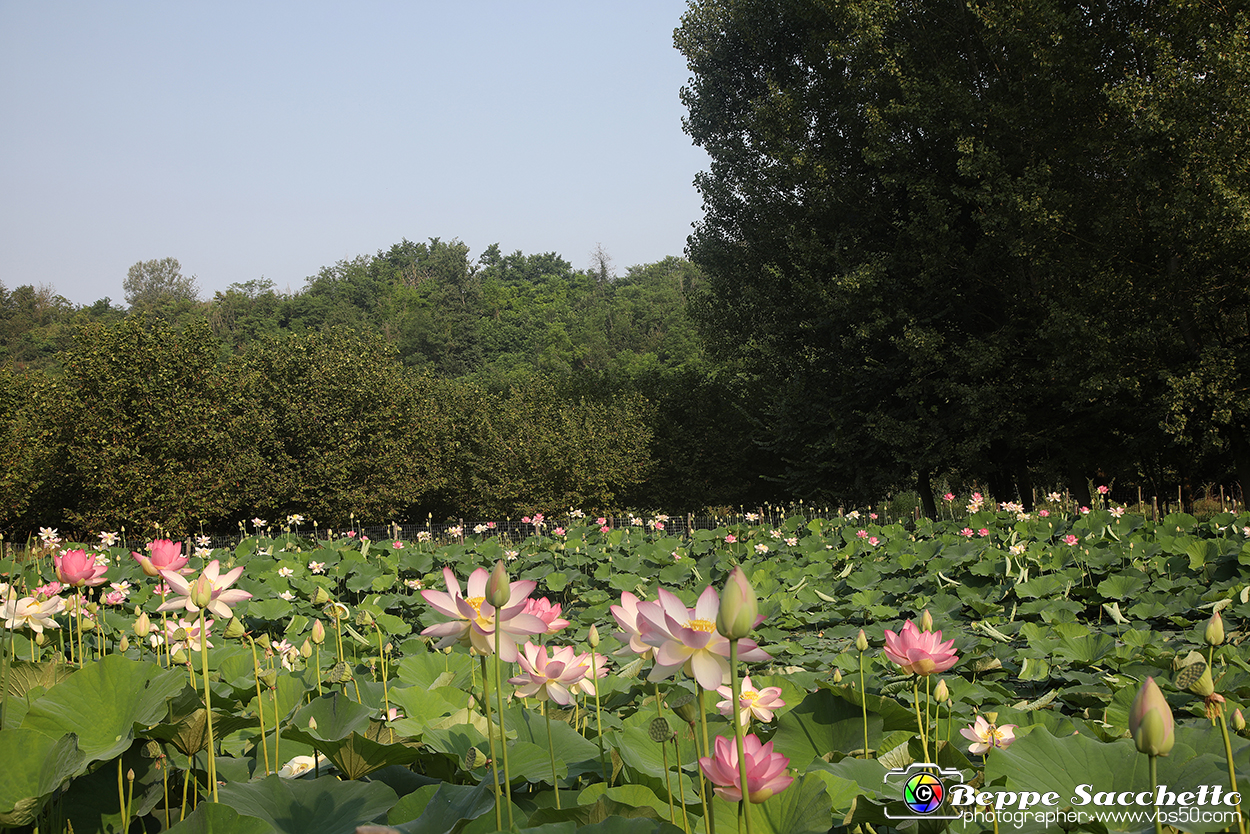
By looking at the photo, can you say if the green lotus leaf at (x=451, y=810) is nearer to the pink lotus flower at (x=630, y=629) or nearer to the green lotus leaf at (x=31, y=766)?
the pink lotus flower at (x=630, y=629)

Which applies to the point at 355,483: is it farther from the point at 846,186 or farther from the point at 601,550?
the point at 601,550

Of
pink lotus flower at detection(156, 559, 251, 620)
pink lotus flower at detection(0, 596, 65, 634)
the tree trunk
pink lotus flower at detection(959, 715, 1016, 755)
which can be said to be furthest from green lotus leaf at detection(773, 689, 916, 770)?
the tree trunk

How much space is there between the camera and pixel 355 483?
22.1 metres

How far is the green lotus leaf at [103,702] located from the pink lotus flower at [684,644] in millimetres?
842

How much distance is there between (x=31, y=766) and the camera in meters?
1.09

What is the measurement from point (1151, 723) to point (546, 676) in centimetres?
86

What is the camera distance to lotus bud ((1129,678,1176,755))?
2.38 feet

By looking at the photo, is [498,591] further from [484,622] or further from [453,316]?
[453,316]

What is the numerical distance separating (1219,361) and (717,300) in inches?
358

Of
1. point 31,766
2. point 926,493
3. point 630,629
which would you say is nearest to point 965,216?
point 926,493

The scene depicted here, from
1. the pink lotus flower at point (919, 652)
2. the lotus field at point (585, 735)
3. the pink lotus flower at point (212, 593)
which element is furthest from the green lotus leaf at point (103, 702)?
the pink lotus flower at point (919, 652)

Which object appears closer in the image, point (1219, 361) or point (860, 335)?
point (1219, 361)

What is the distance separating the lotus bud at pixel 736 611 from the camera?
2.46ft

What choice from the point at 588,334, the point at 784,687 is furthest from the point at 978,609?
the point at 588,334
